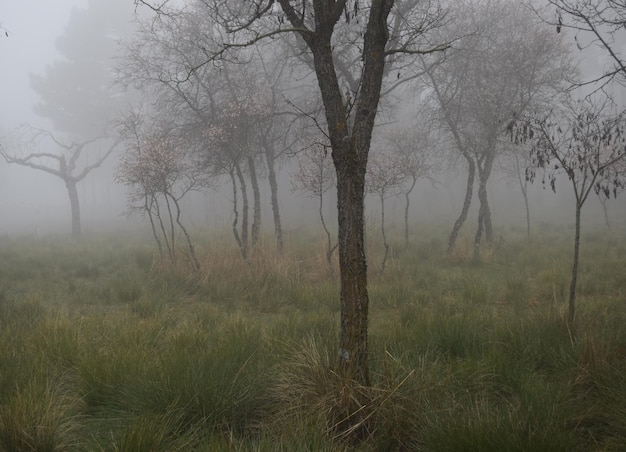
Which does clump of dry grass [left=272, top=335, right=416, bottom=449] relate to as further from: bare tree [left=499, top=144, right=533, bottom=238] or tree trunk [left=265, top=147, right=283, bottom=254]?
tree trunk [left=265, top=147, right=283, bottom=254]

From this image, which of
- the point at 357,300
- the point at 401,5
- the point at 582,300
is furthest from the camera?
the point at 401,5

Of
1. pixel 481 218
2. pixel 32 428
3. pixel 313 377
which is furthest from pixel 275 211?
pixel 32 428

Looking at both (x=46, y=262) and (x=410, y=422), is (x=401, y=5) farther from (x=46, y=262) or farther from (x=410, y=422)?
(x=46, y=262)

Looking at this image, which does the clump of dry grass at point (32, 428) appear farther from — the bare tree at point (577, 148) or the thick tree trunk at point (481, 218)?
the thick tree trunk at point (481, 218)

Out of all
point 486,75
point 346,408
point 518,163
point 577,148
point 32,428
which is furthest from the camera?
point 518,163

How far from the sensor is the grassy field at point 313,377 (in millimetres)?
2678

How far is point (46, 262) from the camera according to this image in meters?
12.2

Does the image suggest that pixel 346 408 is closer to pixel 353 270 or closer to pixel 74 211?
pixel 353 270

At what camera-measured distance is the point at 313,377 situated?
3.32 m

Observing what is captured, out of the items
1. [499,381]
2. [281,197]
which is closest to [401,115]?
[281,197]

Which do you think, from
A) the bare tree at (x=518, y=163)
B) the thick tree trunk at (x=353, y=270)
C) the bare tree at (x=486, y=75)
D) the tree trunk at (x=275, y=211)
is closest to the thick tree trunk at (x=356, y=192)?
the thick tree trunk at (x=353, y=270)

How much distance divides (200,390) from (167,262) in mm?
7881

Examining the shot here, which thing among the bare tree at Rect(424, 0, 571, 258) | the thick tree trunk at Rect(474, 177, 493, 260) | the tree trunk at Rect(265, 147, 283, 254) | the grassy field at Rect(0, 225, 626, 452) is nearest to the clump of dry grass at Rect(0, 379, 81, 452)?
the grassy field at Rect(0, 225, 626, 452)

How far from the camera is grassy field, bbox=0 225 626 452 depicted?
8.79 ft
